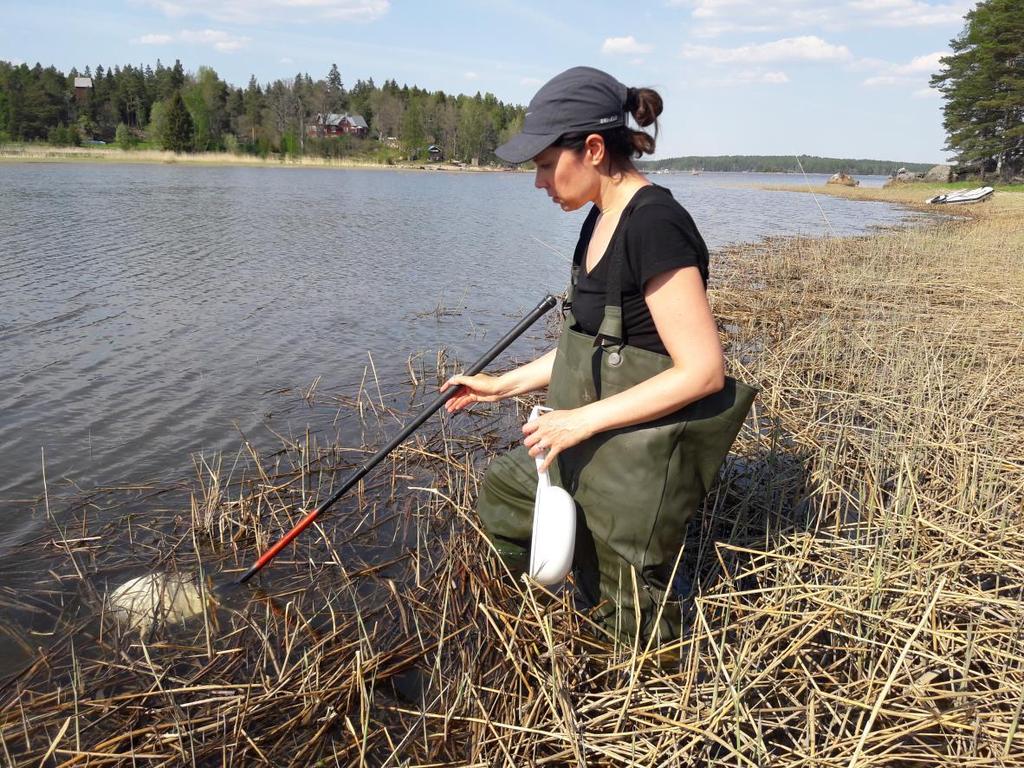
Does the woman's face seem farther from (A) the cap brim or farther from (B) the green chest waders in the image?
A: (B) the green chest waders

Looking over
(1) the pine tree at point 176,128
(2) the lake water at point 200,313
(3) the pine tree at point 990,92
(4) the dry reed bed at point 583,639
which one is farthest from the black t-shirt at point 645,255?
(1) the pine tree at point 176,128

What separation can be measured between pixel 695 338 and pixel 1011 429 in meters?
3.64

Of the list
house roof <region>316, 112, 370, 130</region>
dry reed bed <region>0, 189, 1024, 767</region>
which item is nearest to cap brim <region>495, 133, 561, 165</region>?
dry reed bed <region>0, 189, 1024, 767</region>

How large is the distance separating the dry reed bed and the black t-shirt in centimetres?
103

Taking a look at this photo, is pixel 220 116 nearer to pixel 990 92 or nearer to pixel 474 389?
pixel 990 92

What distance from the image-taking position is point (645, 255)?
2078 millimetres

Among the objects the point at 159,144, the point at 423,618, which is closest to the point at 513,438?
the point at 423,618

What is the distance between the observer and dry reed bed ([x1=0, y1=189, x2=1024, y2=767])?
2236mm

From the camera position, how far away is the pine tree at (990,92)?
41.2 meters

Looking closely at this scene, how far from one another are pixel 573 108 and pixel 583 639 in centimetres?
197

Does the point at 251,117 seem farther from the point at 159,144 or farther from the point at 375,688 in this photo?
the point at 375,688

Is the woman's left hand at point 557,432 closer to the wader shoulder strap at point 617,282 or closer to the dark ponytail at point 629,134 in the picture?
the wader shoulder strap at point 617,282

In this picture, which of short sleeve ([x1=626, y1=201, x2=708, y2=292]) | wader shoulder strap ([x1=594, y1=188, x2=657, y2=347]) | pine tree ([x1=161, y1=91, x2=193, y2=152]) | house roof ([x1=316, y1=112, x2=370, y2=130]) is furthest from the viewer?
house roof ([x1=316, y1=112, x2=370, y2=130])

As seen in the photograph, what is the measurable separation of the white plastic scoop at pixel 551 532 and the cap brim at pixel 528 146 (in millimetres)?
868
